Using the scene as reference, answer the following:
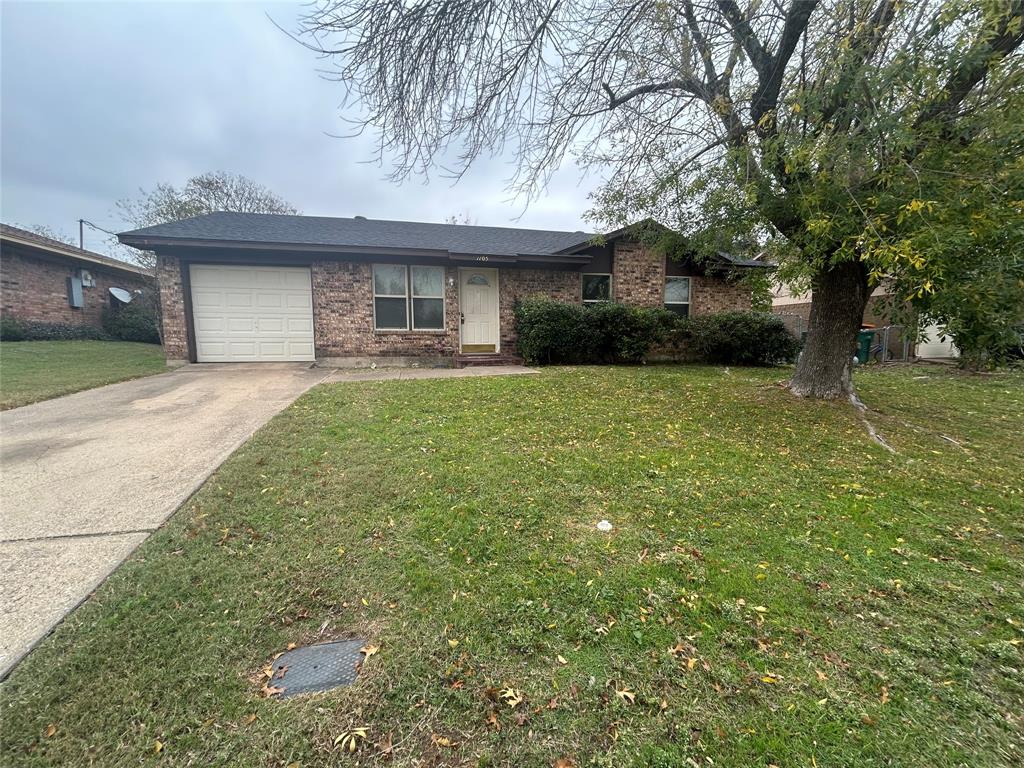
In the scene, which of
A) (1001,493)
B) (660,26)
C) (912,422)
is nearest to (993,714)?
(1001,493)

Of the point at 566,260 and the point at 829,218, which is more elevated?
the point at 566,260

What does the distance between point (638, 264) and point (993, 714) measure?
11.1 m

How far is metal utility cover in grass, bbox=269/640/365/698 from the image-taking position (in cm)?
170

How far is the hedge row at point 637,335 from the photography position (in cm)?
984

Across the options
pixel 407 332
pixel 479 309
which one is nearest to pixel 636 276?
pixel 479 309

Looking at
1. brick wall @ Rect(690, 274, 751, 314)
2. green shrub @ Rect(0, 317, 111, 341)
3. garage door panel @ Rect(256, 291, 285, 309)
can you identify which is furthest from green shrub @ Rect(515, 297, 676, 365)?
green shrub @ Rect(0, 317, 111, 341)

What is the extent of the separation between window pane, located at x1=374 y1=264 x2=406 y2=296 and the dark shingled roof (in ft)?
1.85

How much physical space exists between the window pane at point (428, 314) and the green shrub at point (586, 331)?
1947 mm

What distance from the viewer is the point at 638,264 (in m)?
11.6

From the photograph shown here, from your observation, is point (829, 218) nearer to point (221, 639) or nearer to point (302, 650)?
point (302, 650)

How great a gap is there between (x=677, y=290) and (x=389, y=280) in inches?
315

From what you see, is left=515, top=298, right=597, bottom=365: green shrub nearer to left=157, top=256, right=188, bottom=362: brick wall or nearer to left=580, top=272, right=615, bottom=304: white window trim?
→ left=580, top=272, right=615, bottom=304: white window trim

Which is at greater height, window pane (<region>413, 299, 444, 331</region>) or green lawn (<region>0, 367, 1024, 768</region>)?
window pane (<region>413, 299, 444, 331</region>)

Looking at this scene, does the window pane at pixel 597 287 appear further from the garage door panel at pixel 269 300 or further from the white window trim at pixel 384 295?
the garage door panel at pixel 269 300
